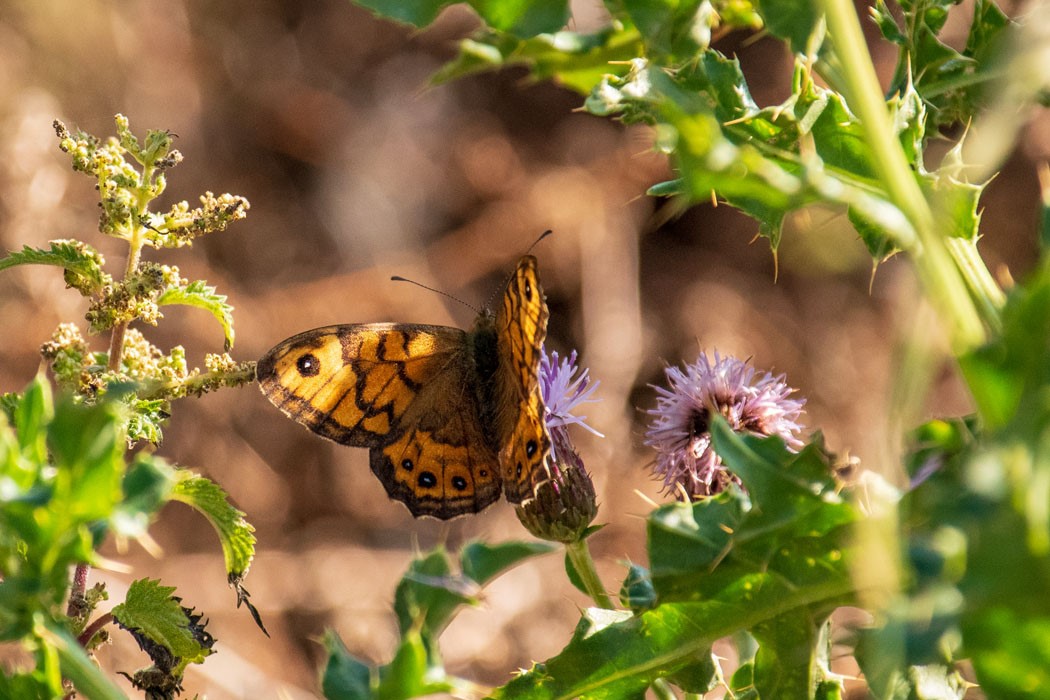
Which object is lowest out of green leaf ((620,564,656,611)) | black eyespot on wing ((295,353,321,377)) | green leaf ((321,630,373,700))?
green leaf ((321,630,373,700))

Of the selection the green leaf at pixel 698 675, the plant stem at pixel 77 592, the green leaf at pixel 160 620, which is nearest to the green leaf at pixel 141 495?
the green leaf at pixel 160 620

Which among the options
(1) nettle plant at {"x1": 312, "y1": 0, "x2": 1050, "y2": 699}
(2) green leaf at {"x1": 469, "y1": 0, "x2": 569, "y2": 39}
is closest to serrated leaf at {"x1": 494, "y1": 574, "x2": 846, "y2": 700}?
(1) nettle plant at {"x1": 312, "y1": 0, "x2": 1050, "y2": 699}

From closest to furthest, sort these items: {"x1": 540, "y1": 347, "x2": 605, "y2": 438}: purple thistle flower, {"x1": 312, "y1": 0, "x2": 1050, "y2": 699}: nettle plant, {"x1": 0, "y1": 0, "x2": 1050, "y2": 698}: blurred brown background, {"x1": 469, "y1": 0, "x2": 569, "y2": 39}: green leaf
Result: {"x1": 312, "y1": 0, "x2": 1050, "y2": 699}: nettle plant < {"x1": 469, "y1": 0, "x2": 569, "y2": 39}: green leaf < {"x1": 540, "y1": 347, "x2": 605, "y2": 438}: purple thistle flower < {"x1": 0, "y1": 0, "x2": 1050, "y2": 698}: blurred brown background

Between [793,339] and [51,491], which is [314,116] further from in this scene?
[51,491]

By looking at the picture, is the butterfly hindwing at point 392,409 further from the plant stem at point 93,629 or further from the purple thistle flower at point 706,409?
the plant stem at point 93,629

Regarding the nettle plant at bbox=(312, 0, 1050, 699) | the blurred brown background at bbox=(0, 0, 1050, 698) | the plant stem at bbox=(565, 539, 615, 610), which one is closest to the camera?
the nettle plant at bbox=(312, 0, 1050, 699)

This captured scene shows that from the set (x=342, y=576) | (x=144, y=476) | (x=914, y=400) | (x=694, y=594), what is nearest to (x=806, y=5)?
(x=914, y=400)

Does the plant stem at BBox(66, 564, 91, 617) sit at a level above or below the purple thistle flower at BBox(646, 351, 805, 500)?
below

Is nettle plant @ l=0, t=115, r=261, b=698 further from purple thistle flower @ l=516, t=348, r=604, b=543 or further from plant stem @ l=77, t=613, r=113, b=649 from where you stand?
purple thistle flower @ l=516, t=348, r=604, b=543
